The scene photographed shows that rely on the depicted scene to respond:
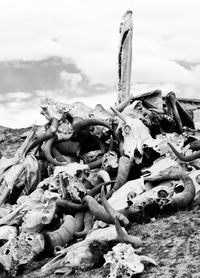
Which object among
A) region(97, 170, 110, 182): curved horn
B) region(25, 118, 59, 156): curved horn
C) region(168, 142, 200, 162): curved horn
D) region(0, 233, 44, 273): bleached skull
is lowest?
region(0, 233, 44, 273): bleached skull

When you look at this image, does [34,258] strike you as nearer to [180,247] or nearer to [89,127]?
[180,247]

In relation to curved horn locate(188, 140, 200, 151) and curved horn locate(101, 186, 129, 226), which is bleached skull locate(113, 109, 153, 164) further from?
curved horn locate(101, 186, 129, 226)

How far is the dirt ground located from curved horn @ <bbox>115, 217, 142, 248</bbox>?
0.08 metres

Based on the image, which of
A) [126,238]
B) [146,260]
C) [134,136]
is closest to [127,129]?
[134,136]

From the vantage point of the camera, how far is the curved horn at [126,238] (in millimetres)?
6375

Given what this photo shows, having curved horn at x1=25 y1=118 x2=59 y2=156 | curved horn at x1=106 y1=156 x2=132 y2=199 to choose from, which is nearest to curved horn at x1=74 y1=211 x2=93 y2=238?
curved horn at x1=106 y1=156 x2=132 y2=199

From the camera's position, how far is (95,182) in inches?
359

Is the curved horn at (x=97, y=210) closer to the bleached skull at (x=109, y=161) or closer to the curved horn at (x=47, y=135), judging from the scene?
the bleached skull at (x=109, y=161)

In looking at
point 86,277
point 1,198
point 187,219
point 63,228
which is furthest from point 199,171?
point 1,198

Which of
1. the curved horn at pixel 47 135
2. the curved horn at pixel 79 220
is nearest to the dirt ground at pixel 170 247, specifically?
the curved horn at pixel 79 220

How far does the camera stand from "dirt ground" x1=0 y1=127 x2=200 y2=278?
5.98 meters

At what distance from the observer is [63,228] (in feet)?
25.7

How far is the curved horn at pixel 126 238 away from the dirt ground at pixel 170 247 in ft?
0.27

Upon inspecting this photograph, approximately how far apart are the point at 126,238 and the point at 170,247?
442 millimetres
